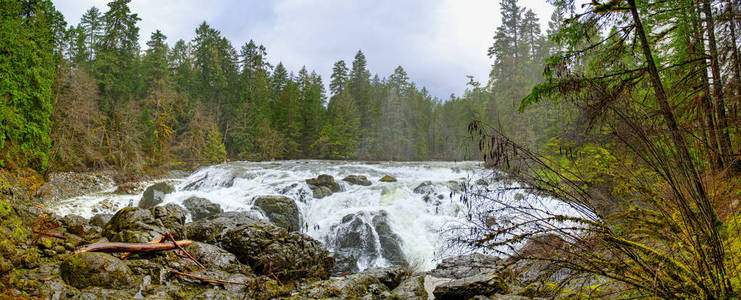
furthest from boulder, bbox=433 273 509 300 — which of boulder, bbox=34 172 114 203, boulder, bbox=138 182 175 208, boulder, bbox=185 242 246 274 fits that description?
boulder, bbox=34 172 114 203

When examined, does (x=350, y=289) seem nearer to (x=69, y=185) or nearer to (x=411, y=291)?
(x=411, y=291)

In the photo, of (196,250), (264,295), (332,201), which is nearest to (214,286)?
(264,295)

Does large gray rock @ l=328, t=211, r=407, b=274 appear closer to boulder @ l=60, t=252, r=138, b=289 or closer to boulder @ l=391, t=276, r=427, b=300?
boulder @ l=391, t=276, r=427, b=300

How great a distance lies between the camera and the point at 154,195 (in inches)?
503

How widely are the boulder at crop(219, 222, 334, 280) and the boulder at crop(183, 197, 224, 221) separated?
17.5 feet

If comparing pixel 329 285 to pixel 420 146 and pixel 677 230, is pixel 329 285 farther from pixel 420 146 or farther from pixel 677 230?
pixel 420 146

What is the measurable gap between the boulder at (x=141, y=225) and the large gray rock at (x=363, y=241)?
4.00 meters

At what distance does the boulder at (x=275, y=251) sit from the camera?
5.54 meters

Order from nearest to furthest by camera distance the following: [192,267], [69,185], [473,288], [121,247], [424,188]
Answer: [121,247], [192,267], [473,288], [424,188], [69,185]

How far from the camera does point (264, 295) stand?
4.08 m

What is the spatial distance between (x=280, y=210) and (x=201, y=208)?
110 inches

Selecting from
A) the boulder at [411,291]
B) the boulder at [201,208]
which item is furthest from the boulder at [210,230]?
the boulder at [201,208]

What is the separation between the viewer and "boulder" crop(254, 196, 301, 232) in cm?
1041

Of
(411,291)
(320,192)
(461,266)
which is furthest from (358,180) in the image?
(411,291)
